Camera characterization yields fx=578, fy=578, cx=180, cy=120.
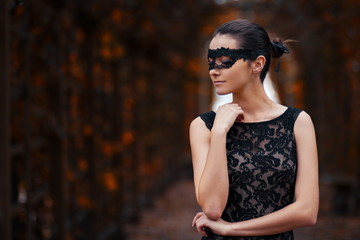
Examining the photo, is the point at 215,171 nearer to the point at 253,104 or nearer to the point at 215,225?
the point at 215,225

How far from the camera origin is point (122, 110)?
8.56m

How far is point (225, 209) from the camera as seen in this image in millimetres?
2371

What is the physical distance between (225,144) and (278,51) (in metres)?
0.47

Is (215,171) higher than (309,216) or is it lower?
higher

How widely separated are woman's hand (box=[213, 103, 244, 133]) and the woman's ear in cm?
17

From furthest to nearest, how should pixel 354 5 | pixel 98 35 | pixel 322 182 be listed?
pixel 322 182
pixel 354 5
pixel 98 35

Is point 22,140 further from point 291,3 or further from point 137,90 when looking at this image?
point 291,3

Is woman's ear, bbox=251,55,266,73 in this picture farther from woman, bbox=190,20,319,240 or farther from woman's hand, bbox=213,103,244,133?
woman's hand, bbox=213,103,244,133

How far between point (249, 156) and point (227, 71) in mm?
351

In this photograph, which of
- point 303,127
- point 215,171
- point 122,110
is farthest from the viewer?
point 122,110

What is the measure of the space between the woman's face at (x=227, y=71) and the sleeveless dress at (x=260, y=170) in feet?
0.61

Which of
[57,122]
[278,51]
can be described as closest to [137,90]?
[57,122]

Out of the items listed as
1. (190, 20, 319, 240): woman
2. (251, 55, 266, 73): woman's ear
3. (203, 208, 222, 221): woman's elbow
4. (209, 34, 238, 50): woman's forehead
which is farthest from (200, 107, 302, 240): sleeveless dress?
(209, 34, 238, 50): woman's forehead

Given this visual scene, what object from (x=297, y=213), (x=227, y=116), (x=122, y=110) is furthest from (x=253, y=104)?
(x=122, y=110)
